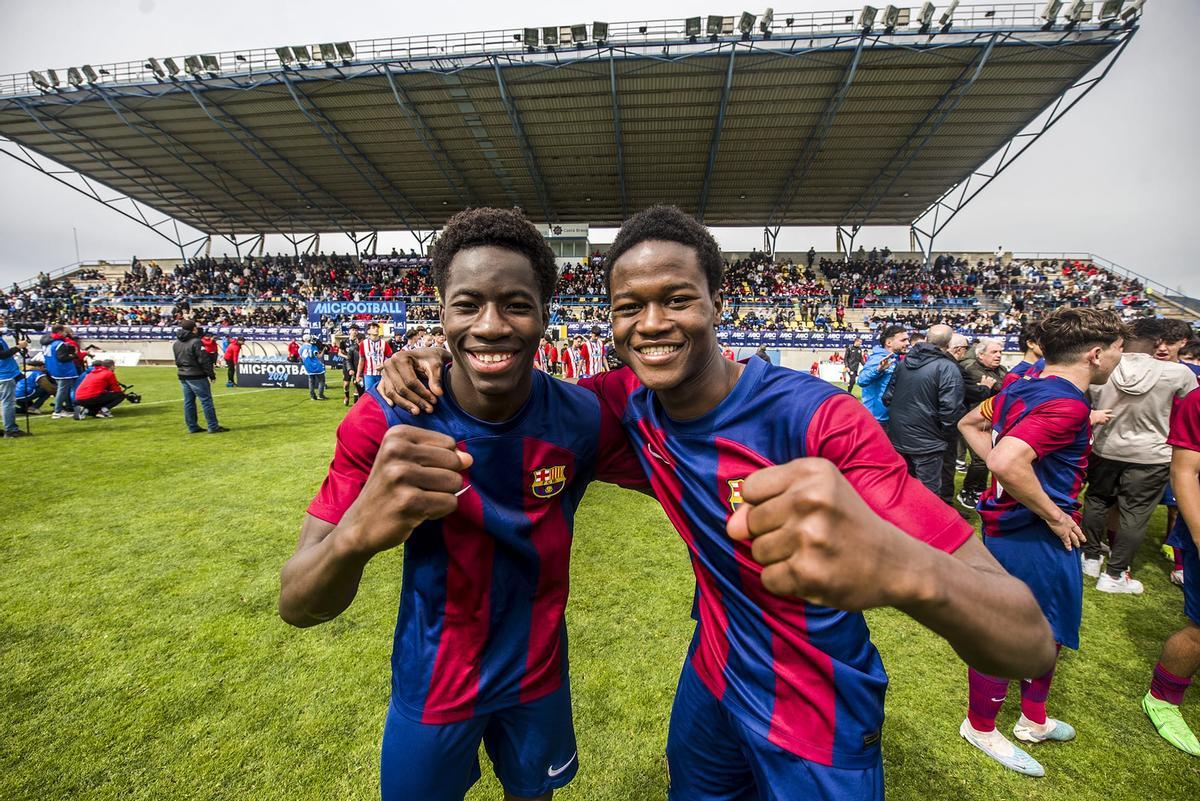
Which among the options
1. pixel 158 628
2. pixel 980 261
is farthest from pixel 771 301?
pixel 158 628

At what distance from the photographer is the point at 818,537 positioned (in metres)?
0.78

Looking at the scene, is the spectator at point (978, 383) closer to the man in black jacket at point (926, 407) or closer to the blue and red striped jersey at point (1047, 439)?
the man in black jacket at point (926, 407)

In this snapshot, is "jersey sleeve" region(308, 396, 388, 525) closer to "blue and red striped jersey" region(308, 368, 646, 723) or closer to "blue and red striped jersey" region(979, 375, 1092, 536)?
"blue and red striped jersey" region(308, 368, 646, 723)

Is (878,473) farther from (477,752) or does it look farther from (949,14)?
(949,14)

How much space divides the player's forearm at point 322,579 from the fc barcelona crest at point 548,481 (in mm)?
598

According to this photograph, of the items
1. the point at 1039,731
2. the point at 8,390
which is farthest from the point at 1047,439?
the point at 8,390

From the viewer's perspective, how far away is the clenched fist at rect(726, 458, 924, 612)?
78cm

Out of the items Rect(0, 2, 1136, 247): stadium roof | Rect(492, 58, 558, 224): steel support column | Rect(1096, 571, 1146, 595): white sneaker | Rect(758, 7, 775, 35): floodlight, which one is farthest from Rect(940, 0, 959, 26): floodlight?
Rect(1096, 571, 1146, 595): white sneaker

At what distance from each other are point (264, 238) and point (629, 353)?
48630 millimetres

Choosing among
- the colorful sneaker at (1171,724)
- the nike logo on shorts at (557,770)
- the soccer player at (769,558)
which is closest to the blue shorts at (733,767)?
the soccer player at (769,558)

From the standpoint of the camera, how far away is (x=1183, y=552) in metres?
2.70

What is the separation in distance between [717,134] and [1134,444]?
2465 cm

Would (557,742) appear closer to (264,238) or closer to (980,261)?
(980,261)

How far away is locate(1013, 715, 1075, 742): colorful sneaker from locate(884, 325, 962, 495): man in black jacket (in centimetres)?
278
